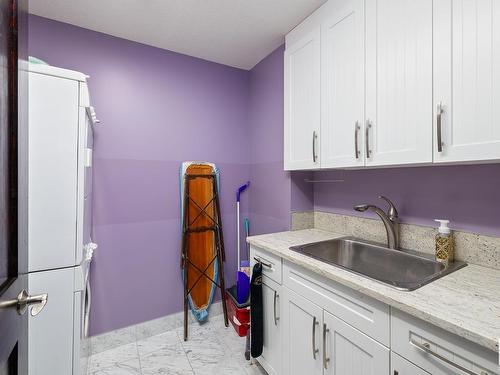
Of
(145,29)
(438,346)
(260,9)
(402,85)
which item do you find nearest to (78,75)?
(145,29)

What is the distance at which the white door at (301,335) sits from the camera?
3.87 ft

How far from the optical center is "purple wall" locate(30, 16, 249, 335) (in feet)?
6.11

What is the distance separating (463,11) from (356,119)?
564 millimetres

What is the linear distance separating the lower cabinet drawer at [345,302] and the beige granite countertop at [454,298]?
2.0 inches

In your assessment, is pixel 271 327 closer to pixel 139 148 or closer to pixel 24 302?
pixel 24 302

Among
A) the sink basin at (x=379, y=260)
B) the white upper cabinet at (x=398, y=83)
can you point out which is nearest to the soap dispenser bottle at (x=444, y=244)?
the sink basin at (x=379, y=260)

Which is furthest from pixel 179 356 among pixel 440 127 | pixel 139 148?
pixel 440 127

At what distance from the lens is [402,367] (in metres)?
0.82

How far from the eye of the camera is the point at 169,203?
2.17 metres

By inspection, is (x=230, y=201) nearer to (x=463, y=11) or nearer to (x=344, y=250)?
(x=344, y=250)

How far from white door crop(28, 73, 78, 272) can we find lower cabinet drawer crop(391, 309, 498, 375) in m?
1.40

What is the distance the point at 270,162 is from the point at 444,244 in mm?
1385

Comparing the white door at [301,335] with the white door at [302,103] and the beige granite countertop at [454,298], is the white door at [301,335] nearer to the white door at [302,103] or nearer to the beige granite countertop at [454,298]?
the beige granite countertop at [454,298]

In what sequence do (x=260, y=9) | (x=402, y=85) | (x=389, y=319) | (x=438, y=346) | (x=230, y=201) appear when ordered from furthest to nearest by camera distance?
(x=230, y=201) < (x=260, y=9) < (x=402, y=85) < (x=389, y=319) < (x=438, y=346)
